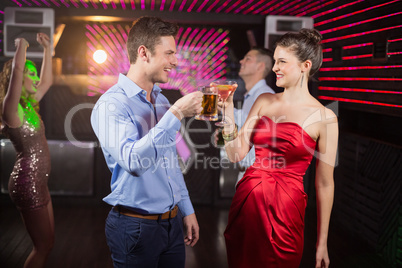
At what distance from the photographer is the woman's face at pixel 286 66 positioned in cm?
216

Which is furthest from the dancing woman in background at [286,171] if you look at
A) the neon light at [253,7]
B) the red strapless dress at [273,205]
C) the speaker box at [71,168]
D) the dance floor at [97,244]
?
the speaker box at [71,168]

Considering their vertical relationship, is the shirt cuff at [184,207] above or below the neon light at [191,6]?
below

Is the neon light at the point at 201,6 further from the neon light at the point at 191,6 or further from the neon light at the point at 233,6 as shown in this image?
the neon light at the point at 233,6

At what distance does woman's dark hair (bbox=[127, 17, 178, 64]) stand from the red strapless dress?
75cm

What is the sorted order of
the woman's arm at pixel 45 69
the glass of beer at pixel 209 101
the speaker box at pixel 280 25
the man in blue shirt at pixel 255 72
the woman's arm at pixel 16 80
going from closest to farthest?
the glass of beer at pixel 209 101 → the woman's arm at pixel 16 80 → the woman's arm at pixel 45 69 → the man in blue shirt at pixel 255 72 → the speaker box at pixel 280 25

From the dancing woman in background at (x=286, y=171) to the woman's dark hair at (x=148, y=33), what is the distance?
23.0 inches

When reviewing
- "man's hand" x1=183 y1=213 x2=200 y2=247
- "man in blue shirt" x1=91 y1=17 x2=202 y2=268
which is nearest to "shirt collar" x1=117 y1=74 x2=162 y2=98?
"man in blue shirt" x1=91 y1=17 x2=202 y2=268

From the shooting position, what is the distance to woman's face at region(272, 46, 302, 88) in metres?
2.16

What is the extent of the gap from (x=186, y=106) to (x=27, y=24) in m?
3.45

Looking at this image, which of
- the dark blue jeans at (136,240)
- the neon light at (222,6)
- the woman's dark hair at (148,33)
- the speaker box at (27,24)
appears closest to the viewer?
the dark blue jeans at (136,240)

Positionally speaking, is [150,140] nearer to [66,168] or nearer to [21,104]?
[21,104]

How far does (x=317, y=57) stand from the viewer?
7.22ft

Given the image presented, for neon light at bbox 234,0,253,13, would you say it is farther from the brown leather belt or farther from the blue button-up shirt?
the brown leather belt

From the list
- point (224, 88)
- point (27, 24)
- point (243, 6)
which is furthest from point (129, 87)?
point (243, 6)
